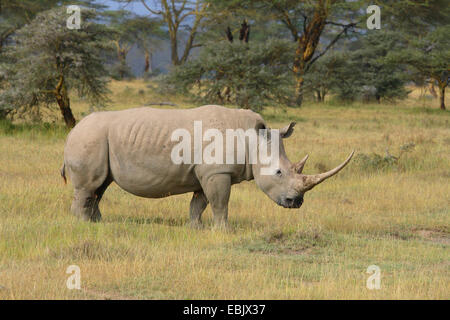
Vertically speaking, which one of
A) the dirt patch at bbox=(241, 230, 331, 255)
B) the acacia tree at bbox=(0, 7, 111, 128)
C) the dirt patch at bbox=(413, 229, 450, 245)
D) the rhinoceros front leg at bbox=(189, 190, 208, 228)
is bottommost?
the dirt patch at bbox=(413, 229, 450, 245)

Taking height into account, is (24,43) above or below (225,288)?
above

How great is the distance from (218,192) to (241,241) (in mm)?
632

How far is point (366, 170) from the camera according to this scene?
10.6m

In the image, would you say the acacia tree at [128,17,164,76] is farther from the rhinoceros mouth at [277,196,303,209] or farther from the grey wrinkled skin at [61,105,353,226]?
the rhinoceros mouth at [277,196,303,209]

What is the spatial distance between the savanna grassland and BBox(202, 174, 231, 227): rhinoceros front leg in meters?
0.18

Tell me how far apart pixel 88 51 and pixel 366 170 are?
6864 millimetres

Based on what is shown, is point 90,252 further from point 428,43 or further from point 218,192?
point 428,43

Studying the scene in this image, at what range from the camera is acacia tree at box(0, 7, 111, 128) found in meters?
13.9

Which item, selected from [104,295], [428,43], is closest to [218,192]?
[104,295]

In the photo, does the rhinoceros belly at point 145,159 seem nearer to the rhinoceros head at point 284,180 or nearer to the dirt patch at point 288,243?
the rhinoceros head at point 284,180

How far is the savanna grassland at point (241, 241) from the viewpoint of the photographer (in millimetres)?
4320

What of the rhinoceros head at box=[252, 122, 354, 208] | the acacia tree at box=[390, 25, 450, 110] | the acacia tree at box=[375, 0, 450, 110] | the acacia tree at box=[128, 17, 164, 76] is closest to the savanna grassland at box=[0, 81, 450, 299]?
the rhinoceros head at box=[252, 122, 354, 208]
